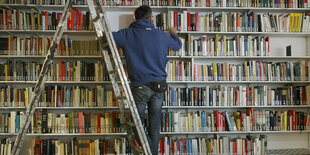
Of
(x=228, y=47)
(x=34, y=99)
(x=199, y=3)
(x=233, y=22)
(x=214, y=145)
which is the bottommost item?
(x=214, y=145)

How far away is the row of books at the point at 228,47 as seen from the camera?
12.4ft

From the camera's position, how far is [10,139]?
368 centimetres

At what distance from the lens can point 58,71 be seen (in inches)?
144

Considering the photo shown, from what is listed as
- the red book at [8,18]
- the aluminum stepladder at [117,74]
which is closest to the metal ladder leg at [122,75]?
the aluminum stepladder at [117,74]

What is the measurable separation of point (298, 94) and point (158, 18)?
2.15m

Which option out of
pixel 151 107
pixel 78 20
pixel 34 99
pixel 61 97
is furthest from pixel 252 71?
pixel 34 99

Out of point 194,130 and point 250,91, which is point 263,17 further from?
point 194,130

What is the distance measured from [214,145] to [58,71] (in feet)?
7.31

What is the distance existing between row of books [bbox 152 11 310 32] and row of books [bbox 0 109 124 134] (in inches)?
55.7

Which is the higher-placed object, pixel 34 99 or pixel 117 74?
pixel 117 74

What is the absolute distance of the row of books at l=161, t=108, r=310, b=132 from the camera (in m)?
3.67

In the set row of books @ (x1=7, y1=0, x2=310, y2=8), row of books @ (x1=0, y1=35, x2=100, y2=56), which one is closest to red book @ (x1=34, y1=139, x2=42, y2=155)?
row of books @ (x1=0, y1=35, x2=100, y2=56)

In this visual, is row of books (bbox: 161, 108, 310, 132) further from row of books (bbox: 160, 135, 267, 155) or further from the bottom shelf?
the bottom shelf

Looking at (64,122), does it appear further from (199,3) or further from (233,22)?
(233,22)
